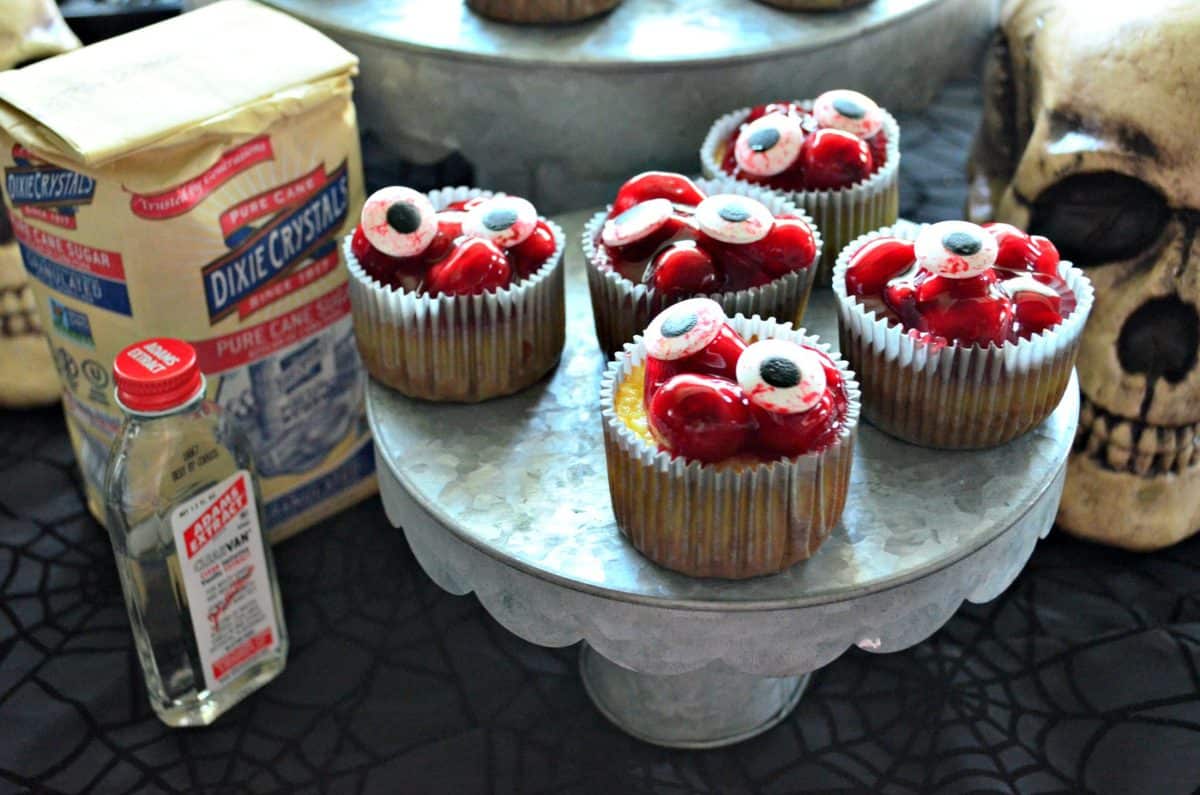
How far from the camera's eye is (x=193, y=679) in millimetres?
1141

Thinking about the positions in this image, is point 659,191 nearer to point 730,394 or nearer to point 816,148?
point 816,148

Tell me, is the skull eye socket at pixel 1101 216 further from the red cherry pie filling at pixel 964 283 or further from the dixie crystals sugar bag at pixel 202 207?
the dixie crystals sugar bag at pixel 202 207

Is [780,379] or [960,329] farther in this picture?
[960,329]

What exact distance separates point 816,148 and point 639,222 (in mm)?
199

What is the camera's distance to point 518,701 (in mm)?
1171

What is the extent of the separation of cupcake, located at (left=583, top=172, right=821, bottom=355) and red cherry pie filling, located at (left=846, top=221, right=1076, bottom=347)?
2.1 inches

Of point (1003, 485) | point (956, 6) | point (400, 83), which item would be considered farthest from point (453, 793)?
point (956, 6)

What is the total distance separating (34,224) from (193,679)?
42 centimetres

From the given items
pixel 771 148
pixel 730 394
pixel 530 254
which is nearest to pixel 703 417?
pixel 730 394

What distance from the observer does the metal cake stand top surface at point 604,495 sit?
840mm

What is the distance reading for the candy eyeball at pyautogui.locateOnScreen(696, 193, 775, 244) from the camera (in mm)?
928

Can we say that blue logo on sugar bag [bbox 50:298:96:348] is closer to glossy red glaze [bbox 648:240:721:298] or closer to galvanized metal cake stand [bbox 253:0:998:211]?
galvanized metal cake stand [bbox 253:0:998:211]

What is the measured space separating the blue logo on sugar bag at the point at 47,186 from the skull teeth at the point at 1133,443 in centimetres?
A: 93

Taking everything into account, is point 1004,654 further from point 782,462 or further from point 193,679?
point 193,679
